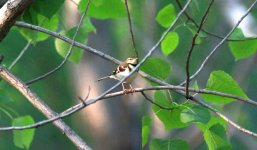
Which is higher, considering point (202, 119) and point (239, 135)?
point (202, 119)

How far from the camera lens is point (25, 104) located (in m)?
6.85

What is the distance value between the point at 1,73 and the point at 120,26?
6.15m

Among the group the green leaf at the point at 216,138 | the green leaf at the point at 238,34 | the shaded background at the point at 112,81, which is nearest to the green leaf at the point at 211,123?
the green leaf at the point at 216,138

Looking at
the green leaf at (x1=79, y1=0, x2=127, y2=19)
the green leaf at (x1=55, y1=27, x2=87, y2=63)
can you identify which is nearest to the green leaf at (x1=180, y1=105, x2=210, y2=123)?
the green leaf at (x1=79, y1=0, x2=127, y2=19)

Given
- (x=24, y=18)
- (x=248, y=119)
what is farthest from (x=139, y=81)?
(x=24, y=18)

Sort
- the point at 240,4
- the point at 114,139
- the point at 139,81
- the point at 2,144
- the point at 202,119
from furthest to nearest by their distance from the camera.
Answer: the point at 240,4, the point at 2,144, the point at 139,81, the point at 114,139, the point at 202,119

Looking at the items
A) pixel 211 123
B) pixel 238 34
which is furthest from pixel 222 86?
pixel 238 34

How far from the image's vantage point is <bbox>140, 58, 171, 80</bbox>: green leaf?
6.12ft

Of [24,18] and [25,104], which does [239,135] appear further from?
[24,18]

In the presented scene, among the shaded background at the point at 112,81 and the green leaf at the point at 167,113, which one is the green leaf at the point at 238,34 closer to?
the green leaf at the point at 167,113

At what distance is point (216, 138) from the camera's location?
5.96ft

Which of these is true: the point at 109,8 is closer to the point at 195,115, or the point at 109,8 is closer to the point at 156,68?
the point at 156,68

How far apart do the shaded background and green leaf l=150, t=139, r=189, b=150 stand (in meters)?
2.15

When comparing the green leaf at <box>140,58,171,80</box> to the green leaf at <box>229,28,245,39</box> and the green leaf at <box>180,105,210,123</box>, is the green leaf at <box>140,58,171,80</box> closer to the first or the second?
the green leaf at <box>180,105,210,123</box>
